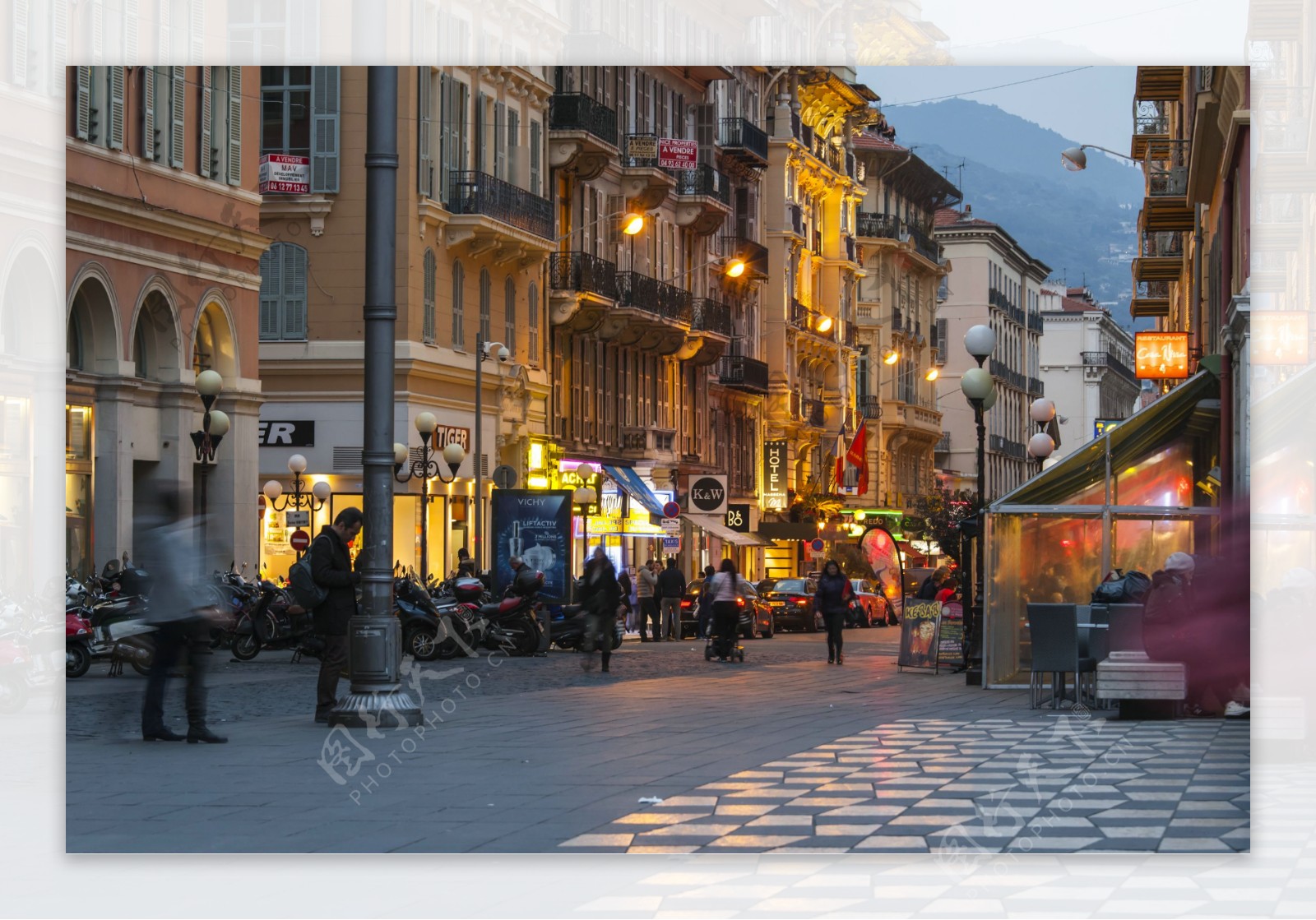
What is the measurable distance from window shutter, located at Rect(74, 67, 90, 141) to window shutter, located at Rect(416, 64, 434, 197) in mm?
13336

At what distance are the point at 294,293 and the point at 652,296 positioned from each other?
47.7ft

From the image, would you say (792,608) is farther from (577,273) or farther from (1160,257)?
(1160,257)

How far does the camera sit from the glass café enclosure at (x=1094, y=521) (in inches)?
941

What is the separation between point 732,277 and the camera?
65.7 m

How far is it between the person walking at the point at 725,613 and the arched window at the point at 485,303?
51.9ft

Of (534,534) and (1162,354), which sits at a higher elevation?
(1162,354)

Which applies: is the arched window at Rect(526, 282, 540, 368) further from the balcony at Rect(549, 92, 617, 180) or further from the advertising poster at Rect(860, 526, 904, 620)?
the advertising poster at Rect(860, 526, 904, 620)

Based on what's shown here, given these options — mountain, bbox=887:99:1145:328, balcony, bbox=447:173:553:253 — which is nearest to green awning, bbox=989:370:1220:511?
mountain, bbox=887:99:1145:328

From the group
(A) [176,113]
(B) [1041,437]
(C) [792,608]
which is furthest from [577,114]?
(A) [176,113]

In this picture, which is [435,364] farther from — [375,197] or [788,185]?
[788,185]

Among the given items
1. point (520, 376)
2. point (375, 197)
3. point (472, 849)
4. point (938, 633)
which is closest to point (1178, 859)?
point (472, 849)

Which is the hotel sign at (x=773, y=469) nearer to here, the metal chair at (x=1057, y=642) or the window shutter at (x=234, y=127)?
the window shutter at (x=234, y=127)

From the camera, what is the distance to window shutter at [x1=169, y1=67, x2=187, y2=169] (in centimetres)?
3216

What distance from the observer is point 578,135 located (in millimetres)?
49594
